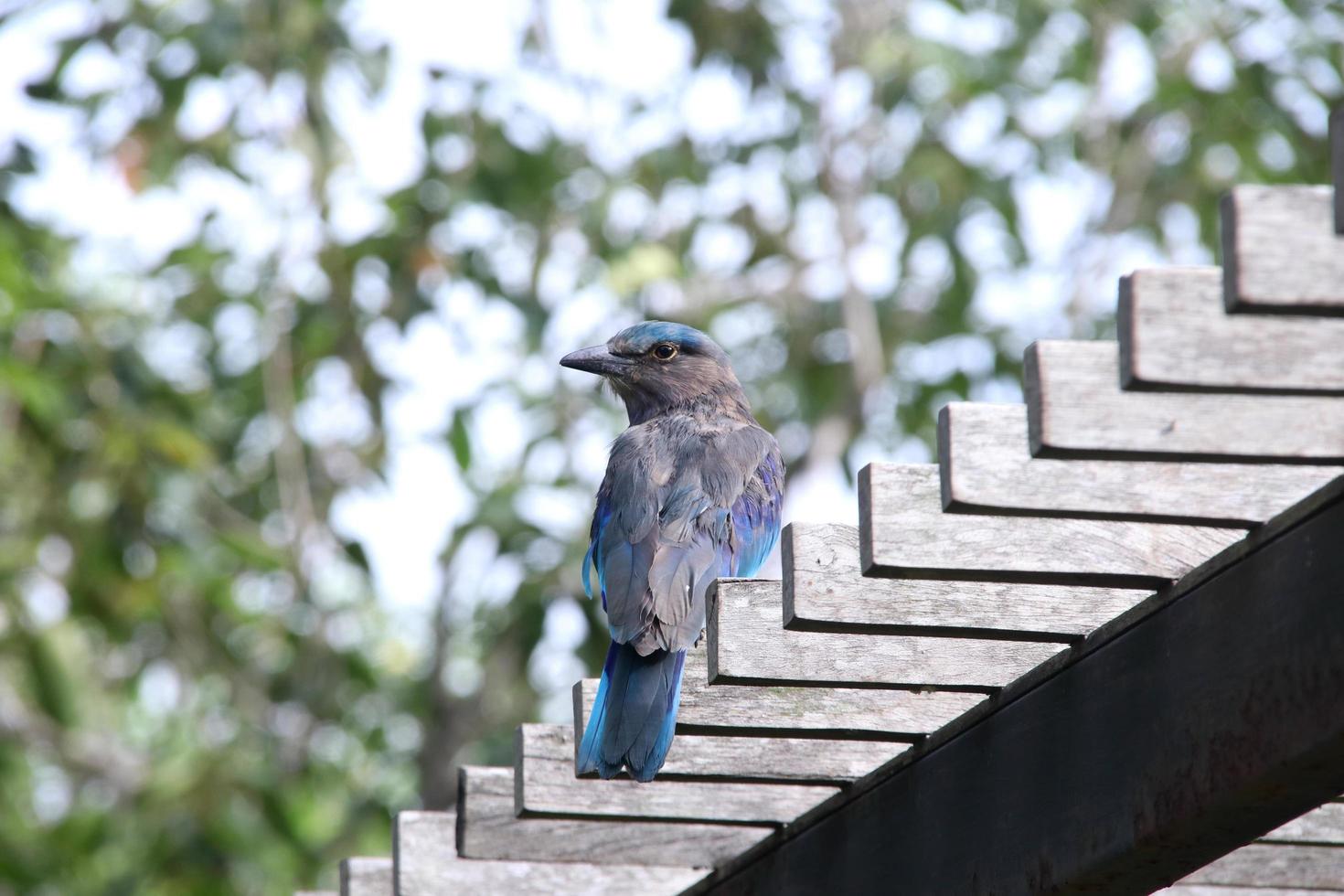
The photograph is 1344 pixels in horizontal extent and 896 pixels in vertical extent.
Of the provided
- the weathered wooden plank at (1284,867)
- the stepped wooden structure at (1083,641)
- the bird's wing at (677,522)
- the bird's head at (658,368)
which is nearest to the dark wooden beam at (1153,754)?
the stepped wooden structure at (1083,641)

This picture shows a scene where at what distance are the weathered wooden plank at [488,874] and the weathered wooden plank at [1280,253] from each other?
2.35 meters

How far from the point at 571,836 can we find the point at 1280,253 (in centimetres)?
225

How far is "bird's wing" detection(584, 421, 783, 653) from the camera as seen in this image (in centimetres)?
340

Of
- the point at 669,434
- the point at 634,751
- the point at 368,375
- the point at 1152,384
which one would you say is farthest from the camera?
the point at 368,375

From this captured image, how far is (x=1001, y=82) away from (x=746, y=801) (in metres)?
5.71

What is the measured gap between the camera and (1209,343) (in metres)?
1.90

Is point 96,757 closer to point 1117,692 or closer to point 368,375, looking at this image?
point 368,375

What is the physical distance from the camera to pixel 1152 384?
6.22ft

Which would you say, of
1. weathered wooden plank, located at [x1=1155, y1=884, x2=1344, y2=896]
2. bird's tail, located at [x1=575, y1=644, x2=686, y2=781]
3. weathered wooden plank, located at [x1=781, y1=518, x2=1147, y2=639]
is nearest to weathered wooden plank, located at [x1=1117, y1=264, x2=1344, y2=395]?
weathered wooden plank, located at [x1=781, y1=518, x2=1147, y2=639]

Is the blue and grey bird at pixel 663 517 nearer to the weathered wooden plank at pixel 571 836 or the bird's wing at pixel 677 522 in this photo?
the bird's wing at pixel 677 522

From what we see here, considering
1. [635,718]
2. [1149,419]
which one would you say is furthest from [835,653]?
[1149,419]

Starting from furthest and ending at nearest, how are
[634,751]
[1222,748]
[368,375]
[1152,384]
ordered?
[368,375]
[634,751]
[1222,748]
[1152,384]

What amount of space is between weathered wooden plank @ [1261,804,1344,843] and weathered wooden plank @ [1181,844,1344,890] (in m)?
0.14

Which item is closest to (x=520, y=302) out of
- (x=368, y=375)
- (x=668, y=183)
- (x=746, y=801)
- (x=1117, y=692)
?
(x=368, y=375)
